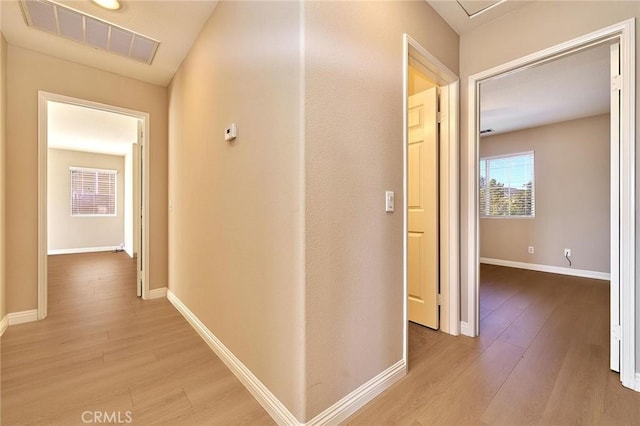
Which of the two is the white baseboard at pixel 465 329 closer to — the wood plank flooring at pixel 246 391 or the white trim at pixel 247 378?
the wood plank flooring at pixel 246 391

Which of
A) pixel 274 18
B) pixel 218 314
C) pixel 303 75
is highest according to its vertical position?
pixel 274 18

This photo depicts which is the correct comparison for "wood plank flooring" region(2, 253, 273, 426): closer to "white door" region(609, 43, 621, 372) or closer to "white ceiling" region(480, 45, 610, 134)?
"white door" region(609, 43, 621, 372)

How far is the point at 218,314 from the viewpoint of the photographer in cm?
198

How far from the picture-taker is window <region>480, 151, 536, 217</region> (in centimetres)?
480

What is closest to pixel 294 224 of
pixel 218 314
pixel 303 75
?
pixel 303 75

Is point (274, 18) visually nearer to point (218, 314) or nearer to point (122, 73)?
point (218, 314)

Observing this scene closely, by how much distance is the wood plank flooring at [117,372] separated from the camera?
1399 millimetres

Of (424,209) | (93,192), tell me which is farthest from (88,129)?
(424,209)

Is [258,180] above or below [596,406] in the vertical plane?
above

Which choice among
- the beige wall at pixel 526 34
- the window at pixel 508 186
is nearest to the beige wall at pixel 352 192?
the beige wall at pixel 526 34

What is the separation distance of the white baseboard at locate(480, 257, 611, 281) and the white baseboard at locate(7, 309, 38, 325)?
6.60 metres

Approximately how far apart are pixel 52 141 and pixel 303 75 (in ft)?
23.5

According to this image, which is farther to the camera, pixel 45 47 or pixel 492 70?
pixel 45 47

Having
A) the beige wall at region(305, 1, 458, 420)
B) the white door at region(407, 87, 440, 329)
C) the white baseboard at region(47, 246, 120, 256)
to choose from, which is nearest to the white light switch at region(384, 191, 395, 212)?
the beige wall at region(305, 1, 458, 420)
